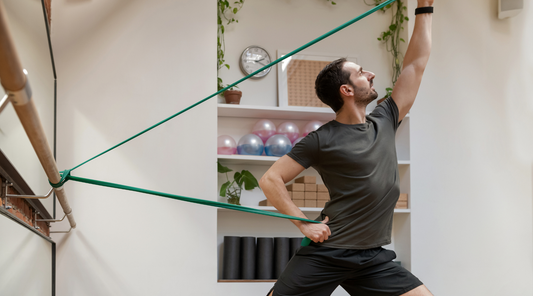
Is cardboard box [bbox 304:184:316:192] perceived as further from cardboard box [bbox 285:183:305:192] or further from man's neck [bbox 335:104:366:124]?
man's neck [bbox 335:104:366:124]

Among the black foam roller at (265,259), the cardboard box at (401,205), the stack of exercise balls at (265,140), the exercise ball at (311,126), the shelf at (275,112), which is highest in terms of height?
the shelf at (275,112)

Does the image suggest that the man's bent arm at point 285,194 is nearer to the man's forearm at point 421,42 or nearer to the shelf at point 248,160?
the man's forearm at point 421,42

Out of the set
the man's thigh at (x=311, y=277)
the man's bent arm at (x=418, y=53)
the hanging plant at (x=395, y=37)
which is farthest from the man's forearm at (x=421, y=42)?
the hanging plant at (x=395, y=37)

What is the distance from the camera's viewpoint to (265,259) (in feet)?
10.9

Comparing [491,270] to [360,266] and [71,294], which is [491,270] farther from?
[71,294]

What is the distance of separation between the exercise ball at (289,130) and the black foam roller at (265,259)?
2.65 ft

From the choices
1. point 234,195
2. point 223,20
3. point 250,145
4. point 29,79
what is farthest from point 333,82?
point 223,20

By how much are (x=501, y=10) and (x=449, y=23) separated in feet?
1.51

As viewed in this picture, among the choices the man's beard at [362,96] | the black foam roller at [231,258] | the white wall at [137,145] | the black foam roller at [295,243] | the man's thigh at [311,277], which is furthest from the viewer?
the black foam roller at [295,243]

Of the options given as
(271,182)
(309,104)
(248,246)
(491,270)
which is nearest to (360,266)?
(271,182)

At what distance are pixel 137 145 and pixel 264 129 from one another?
0.96 meters

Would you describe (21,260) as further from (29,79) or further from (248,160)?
(248,160)

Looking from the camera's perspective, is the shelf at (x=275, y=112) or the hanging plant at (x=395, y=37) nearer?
the shelf at (x=275, y=112)

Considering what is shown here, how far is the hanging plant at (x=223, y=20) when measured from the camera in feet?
11.5
